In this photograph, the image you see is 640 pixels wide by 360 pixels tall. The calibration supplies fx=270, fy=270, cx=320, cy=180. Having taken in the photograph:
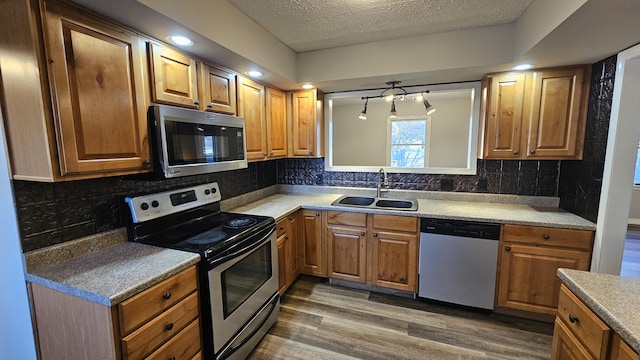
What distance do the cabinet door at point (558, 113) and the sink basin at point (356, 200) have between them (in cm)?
156

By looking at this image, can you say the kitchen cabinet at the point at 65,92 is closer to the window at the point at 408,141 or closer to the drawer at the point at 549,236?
the drawer at the point at 549,236

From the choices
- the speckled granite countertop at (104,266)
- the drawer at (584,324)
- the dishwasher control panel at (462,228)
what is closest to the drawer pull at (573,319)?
the drawer at (584,324)

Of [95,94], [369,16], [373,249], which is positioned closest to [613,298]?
[373,249]

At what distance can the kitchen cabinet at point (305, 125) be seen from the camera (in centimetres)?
305

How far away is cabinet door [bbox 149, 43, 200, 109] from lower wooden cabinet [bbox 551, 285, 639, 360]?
236cm

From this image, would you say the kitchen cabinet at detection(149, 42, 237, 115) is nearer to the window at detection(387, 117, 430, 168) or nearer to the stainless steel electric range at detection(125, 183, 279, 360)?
the stainless steel electric range at detection(125, 183, 279, 360)

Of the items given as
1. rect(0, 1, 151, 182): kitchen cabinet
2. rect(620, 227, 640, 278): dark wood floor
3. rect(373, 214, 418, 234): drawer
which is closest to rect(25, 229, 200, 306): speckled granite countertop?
rect(0, 1, 151, 182): kitchen cabinet

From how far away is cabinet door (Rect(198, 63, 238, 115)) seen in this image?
1.95 m

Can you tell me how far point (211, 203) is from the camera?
232cm

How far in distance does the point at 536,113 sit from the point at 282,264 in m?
2.64

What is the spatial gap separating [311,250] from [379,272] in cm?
74

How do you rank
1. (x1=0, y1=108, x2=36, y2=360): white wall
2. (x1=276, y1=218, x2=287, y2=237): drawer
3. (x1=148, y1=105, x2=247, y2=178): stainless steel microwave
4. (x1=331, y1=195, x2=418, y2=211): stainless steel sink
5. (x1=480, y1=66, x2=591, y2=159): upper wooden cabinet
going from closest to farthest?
(x1=0, y1=108, x2=36, y2=360): white wall, (x1=148, y1=105, x2=247, y2=178): stainless steel microwave, (x1=480, y1=66, x2=591, y2=159): upper wooden cabinet, (x1=276, y1=218, x2=287, y2=237): drawer, (x1=331, y1=195, x2=418, y2=211): stainless steel sink

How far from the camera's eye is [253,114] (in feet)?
8.30

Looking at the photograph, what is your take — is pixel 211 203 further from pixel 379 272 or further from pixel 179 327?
pixel 379 272
